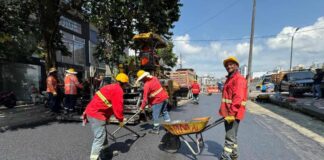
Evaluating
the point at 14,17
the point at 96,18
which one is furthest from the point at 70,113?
the point at 14,17

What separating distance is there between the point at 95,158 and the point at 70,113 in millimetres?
5102

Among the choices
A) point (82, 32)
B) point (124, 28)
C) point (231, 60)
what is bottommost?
point (231, 60)

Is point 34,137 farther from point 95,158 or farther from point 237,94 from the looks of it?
point 237,94

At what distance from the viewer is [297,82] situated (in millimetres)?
18328

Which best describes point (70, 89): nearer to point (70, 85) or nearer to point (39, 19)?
point (70, 85)

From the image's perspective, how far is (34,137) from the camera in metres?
6.50

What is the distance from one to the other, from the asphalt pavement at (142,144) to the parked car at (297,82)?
438 inches

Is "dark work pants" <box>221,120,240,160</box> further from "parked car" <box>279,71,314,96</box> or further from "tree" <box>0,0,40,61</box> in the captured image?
"parked car" <box>279,71,314,96</box>

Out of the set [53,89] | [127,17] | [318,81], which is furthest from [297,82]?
[53,89]

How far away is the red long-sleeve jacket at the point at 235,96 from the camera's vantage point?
4254 mm

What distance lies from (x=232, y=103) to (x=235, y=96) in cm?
12

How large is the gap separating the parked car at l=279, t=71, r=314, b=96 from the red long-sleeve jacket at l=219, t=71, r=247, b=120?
15359mm

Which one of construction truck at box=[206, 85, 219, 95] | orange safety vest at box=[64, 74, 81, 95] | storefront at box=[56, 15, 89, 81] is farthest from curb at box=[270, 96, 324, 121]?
storefront at box=[56, 15, 89, 81]

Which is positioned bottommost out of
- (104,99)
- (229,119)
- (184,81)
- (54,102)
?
(54,102)
